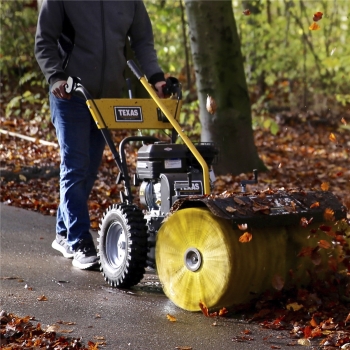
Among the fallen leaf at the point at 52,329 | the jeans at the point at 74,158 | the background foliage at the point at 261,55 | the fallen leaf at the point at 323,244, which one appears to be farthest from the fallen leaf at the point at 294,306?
the background foliage at the point at 261,55

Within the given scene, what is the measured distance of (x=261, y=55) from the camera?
19.5m

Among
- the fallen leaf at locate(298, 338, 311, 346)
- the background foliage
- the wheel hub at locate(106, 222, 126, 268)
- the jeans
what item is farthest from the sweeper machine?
the background foliage

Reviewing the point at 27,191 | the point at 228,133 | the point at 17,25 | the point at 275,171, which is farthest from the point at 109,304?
the point at 17,25

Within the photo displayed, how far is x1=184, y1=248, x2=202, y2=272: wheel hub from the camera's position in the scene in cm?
486

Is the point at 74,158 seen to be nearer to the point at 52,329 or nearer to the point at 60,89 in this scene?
the point at 60,89

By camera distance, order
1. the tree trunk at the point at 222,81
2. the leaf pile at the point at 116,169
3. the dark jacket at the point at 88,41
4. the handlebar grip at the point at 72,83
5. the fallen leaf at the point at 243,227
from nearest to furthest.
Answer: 1. the fallen leaf at the point at 243,227
2. the handlebar grip at the point at 72,83
3. the dark jacket at the point at 88,41
4. the leaf pile at the point at 116,169
5. the tree trunk at the point at 222,81

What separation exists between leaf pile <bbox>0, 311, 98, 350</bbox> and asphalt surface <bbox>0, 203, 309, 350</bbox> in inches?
4.1

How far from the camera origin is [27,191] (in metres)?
10.0

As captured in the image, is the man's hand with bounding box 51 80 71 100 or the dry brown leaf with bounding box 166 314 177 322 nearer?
the dry brown leaf with bounding box 166 314 177 322

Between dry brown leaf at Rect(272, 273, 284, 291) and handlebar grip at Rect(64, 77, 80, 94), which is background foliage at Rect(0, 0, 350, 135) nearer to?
handlebar grip at Rect(64, 77, 80, 94)

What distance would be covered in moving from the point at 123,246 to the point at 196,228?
935mm

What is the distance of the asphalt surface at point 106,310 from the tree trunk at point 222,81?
4625 millimetres

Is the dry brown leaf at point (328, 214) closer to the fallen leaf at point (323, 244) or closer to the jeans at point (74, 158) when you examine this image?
the fallen leaf at point (323, 244)

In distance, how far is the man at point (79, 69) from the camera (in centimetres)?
618
